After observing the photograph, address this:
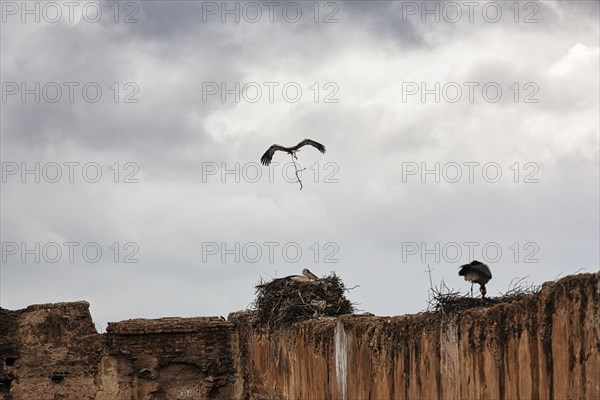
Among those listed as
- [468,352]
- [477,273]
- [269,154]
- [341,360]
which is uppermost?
[269,154]

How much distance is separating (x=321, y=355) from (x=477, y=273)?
3734 mm

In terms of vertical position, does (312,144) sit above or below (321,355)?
above

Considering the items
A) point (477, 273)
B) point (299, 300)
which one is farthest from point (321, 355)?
point (477, 273)

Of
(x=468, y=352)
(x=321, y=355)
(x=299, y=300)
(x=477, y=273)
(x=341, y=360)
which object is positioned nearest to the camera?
(x=468, y=352)

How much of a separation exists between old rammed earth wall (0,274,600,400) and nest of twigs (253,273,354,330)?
297 mm

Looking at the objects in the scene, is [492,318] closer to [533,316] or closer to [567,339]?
[533,316]

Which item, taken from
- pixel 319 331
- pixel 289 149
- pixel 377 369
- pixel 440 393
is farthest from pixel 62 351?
pixel 440 393

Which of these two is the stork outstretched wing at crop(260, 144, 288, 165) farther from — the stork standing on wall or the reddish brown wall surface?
the stork standing on wall

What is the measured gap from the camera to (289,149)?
13984 millimetres

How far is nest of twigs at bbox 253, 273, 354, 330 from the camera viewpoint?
42.8 feet

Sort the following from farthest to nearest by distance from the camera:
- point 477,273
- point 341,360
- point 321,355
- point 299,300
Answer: point 299,300, point 321,355, point 341,360, point 477,273

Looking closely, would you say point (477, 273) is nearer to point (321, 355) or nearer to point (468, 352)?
point (468, 352)

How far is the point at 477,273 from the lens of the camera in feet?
25.7

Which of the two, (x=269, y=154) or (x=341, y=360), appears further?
(x=269, y=154)
